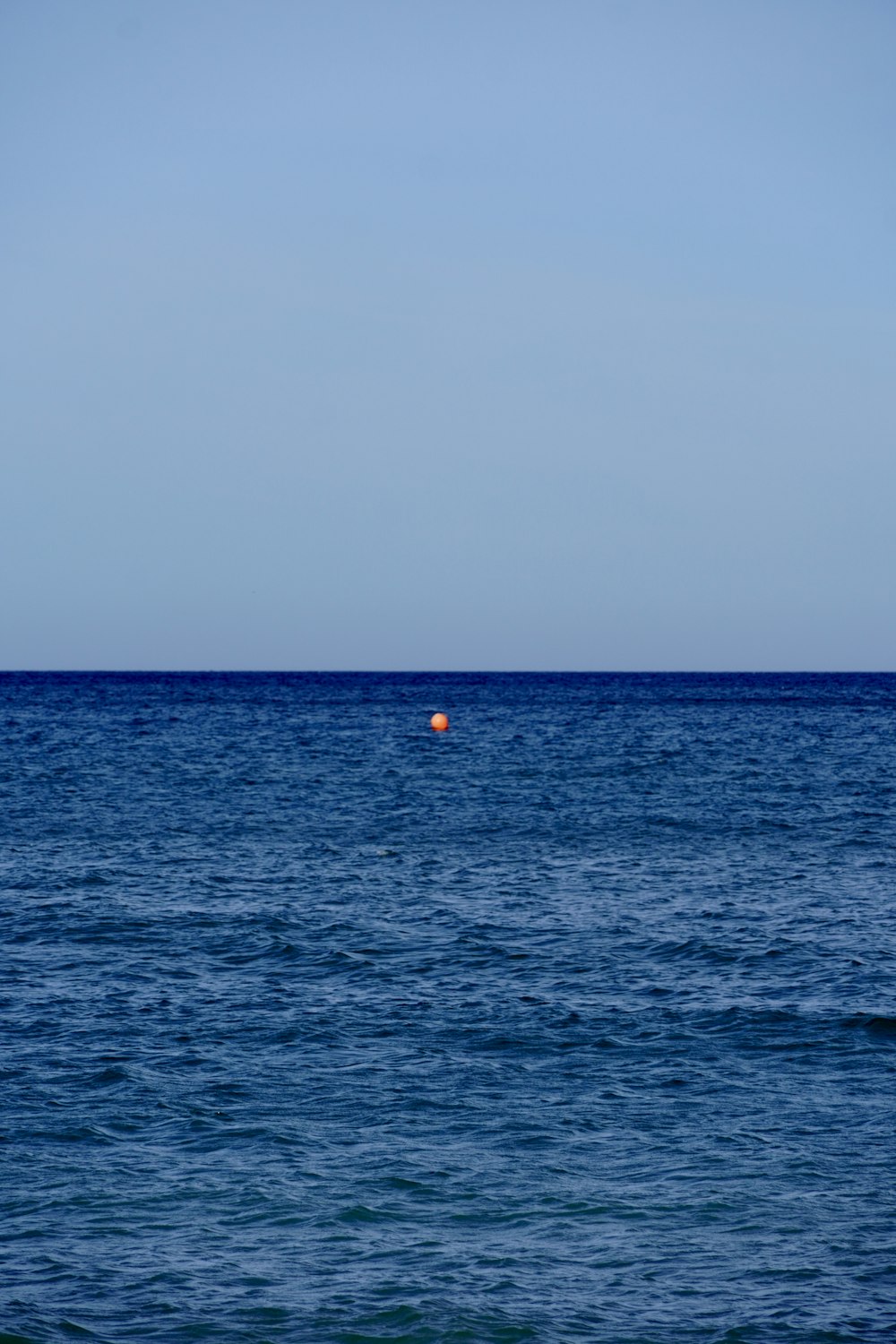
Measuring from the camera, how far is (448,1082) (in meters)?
16.0

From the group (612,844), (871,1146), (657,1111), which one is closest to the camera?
(871,1146)

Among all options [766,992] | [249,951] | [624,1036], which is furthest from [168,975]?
[766,992]

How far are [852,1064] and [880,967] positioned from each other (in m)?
4.86

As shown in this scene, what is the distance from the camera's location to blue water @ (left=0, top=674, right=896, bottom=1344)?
11023mm

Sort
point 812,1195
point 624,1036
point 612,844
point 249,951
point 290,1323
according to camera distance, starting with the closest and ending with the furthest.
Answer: point 290,1323, point 812,1195, point 624,1036, point 249,951, point 612,844

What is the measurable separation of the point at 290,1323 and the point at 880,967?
13288mm

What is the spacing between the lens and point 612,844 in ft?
116

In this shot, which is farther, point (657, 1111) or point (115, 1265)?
point (657, 1111)

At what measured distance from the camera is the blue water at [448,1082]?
434 inches

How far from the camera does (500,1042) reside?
17.6 m

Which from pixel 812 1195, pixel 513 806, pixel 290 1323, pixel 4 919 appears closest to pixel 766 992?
pixel 812 1195

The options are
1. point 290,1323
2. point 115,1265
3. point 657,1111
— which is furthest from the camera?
point 657,1111

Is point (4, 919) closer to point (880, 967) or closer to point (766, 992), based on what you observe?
point (766, 992)

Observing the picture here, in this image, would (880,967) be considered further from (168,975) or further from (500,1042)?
(168,975)
